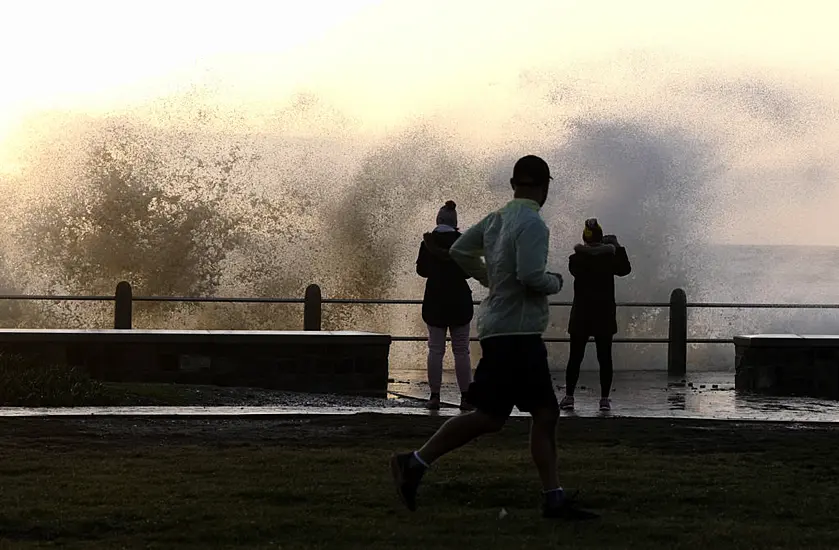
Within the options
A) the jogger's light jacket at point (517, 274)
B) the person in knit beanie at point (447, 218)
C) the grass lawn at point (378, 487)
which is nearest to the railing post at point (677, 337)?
the person in knit beanie at point (447, 218)

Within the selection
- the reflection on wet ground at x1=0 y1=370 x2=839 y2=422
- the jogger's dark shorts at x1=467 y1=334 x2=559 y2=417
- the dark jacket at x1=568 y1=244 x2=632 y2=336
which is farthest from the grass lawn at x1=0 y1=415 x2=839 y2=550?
the dark jacket at x1=568 y1=244 x2=632 y2=336

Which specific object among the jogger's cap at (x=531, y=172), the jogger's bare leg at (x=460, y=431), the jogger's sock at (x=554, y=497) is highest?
the jogger's cap at (x=531, y=172)

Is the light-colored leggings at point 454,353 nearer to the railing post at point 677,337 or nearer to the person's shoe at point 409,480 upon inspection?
the person's shoe at point 409,480

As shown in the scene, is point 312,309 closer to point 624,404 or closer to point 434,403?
point 624,404

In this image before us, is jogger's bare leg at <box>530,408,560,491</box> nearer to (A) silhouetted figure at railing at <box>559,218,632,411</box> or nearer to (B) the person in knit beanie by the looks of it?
(B) the person in knit beanie

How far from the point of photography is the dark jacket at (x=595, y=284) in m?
13.3

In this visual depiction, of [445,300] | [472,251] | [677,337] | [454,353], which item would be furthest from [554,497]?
[677,337]

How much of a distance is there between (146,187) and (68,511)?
32.5 metres

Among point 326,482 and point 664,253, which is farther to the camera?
point 664,253

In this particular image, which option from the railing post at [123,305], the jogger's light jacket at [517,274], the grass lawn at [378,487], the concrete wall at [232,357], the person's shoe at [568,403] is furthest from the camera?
the railing post at [123,305]

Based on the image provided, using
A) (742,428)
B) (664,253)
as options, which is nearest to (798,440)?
(742,428)

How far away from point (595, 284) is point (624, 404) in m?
1.64

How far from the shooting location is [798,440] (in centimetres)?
1070

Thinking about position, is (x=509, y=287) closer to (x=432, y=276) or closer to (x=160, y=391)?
(x=432, y=276)
